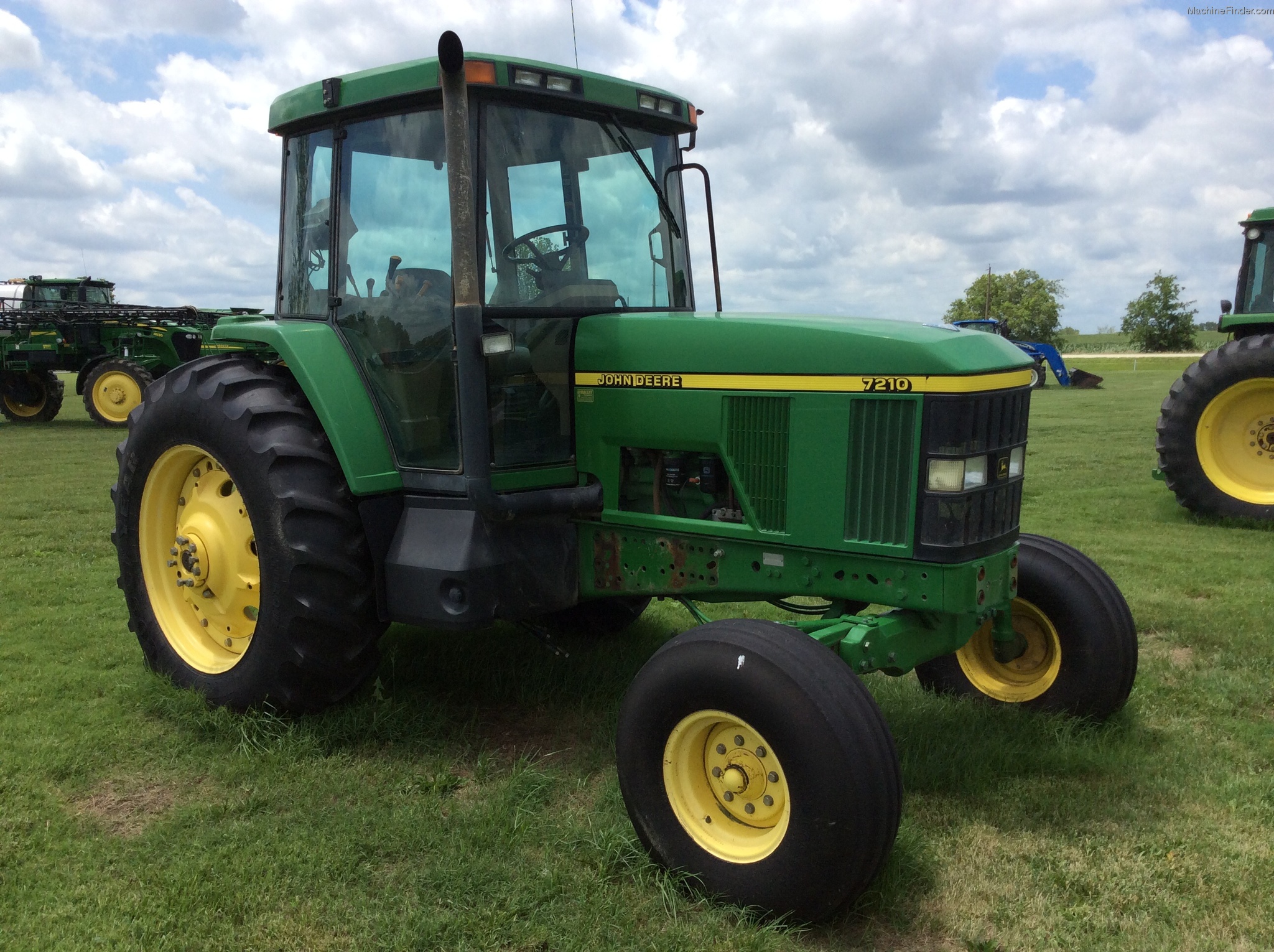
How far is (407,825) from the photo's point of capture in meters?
3.43

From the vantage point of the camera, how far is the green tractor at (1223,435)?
27.7ft

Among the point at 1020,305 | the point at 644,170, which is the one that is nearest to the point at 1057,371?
the point at 644,170

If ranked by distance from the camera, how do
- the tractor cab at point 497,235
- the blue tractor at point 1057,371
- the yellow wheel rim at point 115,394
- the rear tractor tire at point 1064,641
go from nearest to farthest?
the tractor cab at point 497,235 < the rear tractor tire at point 1064,641 < the yellow wheel rim at point 115,394 < the blue tractor at point 1057,371

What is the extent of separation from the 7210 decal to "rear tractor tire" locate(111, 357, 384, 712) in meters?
1.94

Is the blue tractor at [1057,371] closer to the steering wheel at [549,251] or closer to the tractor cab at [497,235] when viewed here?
the tractor cab at [497,235]

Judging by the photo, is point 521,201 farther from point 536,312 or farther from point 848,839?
point 848,839

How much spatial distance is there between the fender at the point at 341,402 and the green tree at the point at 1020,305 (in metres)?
65.4

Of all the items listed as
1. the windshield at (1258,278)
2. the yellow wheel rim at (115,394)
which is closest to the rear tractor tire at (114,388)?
the yellow wheel rim at (115,394)

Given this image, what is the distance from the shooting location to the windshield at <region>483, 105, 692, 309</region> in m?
3.89

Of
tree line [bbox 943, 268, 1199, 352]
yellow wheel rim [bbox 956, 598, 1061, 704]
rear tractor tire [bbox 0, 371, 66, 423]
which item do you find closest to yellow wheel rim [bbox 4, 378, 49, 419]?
rear tractor tire [bbox 0, 371, 66, 423]

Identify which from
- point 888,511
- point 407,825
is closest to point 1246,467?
point 888,511

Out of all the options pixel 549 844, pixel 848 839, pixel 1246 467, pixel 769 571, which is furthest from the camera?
pixel 1246 467

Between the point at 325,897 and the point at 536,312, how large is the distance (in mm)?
2057

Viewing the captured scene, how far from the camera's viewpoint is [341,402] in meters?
4.02
